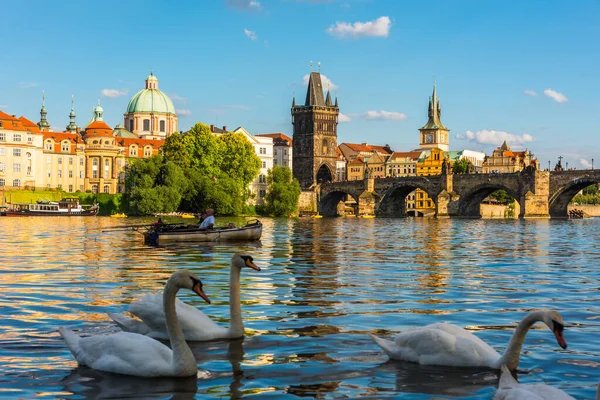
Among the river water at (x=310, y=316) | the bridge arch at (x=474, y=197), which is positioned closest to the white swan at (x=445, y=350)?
the river water at (x=310, y=316)

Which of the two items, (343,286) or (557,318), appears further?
(343,286)

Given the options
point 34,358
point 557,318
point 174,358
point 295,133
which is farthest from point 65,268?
point 295,133

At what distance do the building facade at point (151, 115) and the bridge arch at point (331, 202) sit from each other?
35.9 metres

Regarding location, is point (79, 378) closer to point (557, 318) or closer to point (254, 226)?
point (557, 318)

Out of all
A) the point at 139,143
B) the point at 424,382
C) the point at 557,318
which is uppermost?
the point at 139,143

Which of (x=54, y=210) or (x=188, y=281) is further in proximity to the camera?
(x=54, y=210)

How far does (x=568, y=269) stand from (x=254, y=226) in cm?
1583

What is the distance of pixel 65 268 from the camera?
71.7ft

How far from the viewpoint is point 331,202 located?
138375mm

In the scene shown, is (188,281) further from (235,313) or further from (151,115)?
(151,115)

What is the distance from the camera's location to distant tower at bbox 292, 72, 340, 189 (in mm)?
150875

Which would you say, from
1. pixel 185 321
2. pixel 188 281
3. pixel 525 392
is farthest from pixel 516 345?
pixel 185 321

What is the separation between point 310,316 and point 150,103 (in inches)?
5736

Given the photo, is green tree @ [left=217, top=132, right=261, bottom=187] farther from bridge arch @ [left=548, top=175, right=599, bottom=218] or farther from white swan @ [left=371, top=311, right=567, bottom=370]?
white swan @ [left=371, top=311, right=567, bottom=370]
